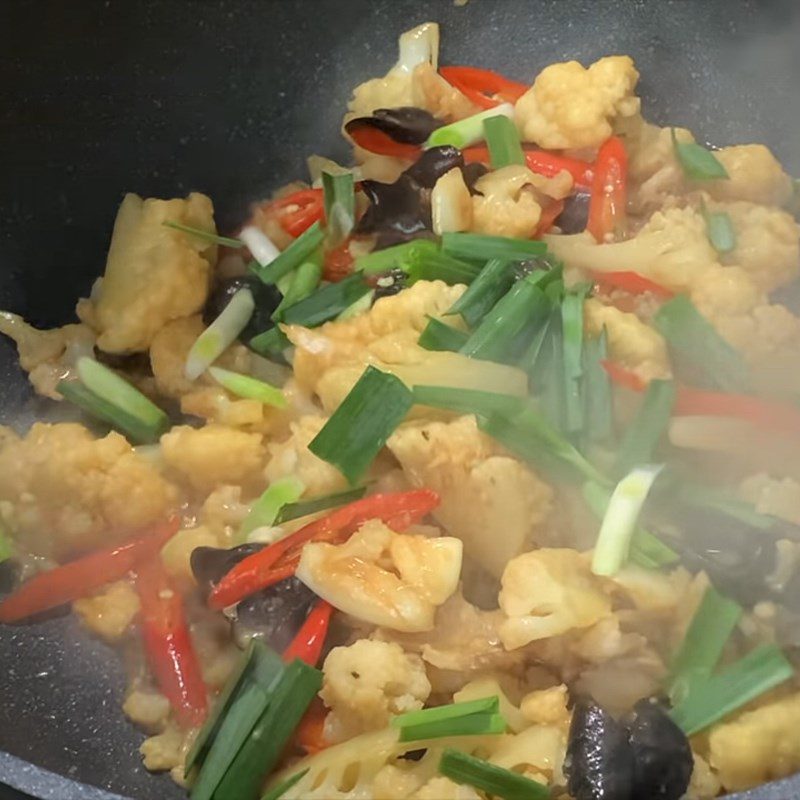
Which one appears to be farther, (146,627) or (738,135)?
(738,135)

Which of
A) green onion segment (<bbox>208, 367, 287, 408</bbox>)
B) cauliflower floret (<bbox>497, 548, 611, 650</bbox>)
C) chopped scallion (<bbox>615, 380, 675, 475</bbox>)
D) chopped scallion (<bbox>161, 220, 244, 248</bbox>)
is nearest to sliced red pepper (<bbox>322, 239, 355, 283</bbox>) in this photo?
chopped scallion (<bbox>161, 220, 244, 248</bbox>)

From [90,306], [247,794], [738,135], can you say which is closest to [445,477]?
[247,794]

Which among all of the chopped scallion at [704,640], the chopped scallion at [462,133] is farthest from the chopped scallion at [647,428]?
the chopped scallion at [462,133]

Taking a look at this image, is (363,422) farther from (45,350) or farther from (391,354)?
(45,350)

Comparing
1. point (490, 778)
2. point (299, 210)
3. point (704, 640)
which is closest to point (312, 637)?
point (490, 778)

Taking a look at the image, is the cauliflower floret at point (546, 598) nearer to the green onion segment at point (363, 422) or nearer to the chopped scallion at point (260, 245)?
the green onion segment at point (363, 422)

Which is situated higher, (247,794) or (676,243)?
(676,243)

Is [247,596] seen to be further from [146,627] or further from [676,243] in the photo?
[676,243]

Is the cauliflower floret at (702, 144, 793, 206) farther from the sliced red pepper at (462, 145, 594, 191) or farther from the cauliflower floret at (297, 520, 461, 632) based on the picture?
the cauliflower floret at (297, 520, 461, 632)
